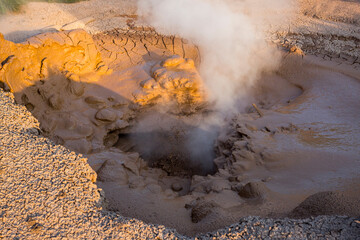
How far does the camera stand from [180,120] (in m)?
3.75

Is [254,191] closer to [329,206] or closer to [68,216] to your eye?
[329,206]

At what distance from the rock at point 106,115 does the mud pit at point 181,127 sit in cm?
1

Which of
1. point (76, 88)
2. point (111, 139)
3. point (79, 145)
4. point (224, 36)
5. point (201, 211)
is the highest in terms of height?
point (224, 36)

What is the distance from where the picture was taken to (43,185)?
4.38 feet

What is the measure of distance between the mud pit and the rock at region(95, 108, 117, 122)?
0.01 meters

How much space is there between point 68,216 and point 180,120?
2603 millimetres

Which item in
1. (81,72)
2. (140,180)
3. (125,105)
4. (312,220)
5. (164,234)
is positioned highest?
(312,220)

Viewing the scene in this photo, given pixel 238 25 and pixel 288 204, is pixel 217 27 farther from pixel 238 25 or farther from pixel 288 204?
pixel 288 204

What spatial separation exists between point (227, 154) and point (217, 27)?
2.47 metres

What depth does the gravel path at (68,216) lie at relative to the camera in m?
1.18

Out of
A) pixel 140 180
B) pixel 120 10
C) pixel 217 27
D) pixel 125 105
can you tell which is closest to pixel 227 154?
pixel 140 180

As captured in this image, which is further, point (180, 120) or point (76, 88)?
point (180, 120)

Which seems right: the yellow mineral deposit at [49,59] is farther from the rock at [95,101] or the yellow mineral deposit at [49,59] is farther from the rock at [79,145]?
the rock at [79,145]

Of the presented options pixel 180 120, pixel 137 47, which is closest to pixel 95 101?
pixel 180 120
